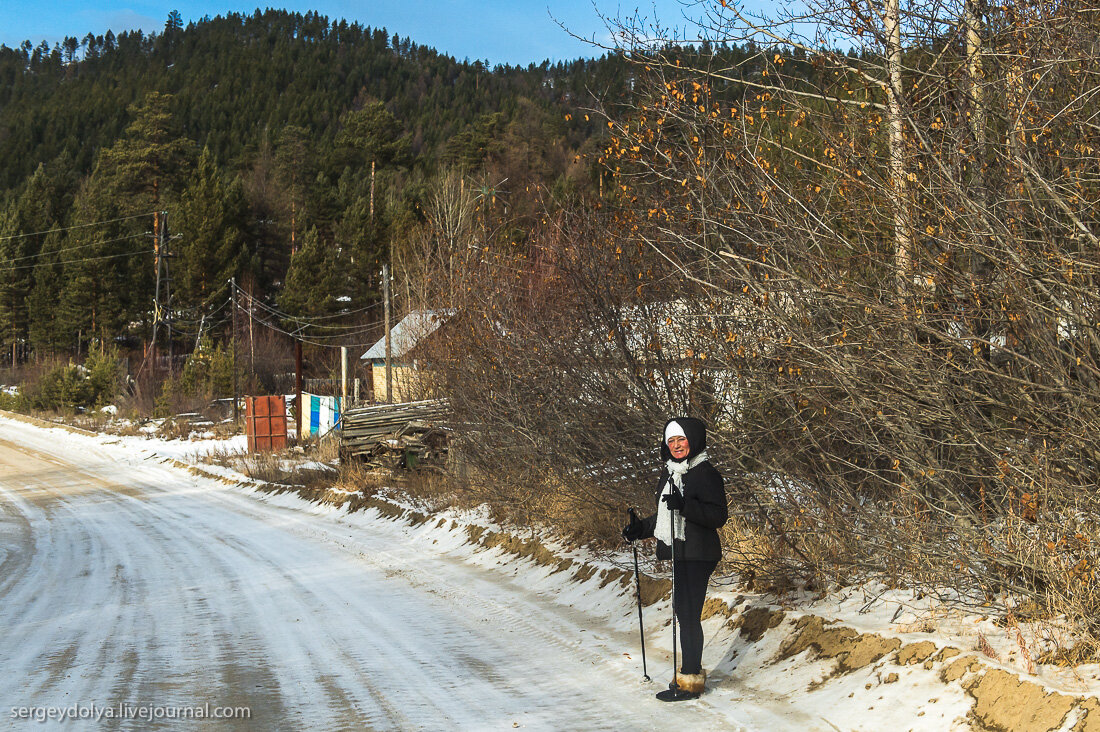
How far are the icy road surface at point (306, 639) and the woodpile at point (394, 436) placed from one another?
111 inches

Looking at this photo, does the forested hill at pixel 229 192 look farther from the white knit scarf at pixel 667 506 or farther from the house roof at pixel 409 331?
the white knit scarf at pixel 667 506

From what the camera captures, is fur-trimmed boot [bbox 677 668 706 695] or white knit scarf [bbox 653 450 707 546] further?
white knit scarf [bbox 653 450 707 546]

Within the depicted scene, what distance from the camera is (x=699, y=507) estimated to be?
18.9 ft

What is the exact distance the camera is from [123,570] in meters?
11.6

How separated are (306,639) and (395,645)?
83 cm

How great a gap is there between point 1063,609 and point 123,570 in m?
10.4

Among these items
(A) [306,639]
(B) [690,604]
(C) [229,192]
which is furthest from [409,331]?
(C) [229,192]

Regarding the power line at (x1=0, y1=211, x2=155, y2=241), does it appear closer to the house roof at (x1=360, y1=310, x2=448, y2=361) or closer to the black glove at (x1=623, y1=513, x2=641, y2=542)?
the house roof at (x1=360, y1=310, x2=448, y2=361)

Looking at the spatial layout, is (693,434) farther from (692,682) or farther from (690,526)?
(692,682)

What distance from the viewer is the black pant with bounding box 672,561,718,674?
5781 millimetres

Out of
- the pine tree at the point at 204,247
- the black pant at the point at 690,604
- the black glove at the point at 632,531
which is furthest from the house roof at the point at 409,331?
the pine tree at the point at 204,247

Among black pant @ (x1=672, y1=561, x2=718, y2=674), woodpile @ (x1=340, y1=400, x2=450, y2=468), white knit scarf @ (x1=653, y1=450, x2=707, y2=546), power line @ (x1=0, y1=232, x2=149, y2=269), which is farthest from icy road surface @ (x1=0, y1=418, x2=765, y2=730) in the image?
power line @ (x1=0, y1=232, x2=149, y2=269)

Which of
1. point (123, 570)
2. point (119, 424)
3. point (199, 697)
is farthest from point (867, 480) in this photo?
point (119, 424)

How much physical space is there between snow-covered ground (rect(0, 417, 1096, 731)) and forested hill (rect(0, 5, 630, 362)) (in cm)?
2222
